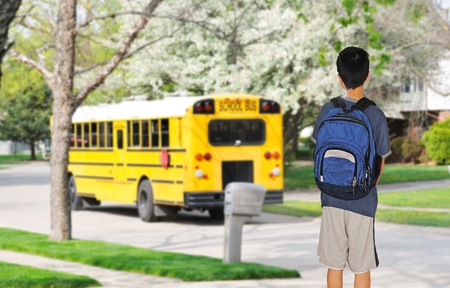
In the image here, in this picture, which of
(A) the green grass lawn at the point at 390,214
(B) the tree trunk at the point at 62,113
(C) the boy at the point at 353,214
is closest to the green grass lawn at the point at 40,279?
(B) the tree trunk at the point at 62,113

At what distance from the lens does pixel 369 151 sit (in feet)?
18.5

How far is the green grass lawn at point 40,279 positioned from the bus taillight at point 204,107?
333 inches

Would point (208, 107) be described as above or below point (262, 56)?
below

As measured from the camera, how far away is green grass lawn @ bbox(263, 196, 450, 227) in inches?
734

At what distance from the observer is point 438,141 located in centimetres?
4534

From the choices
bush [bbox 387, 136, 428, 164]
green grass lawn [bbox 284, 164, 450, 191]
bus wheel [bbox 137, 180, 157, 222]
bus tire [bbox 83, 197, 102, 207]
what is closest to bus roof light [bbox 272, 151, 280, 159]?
bus wheel [bbox 137, 180, 157, 222]

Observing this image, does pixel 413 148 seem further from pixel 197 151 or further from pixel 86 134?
pixel 197 151

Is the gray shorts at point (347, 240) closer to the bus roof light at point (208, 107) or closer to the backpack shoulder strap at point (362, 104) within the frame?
the backpack shoulder strap at point (362, 104)

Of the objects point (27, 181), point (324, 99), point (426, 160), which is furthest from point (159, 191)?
point (426, 160)

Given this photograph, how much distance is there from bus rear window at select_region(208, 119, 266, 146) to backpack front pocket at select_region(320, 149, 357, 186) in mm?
13572

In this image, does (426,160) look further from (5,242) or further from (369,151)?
(369,151)

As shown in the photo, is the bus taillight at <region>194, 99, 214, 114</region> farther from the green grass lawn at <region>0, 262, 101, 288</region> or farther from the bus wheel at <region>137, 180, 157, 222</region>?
the green grass lawn at <region>0, 262, 101, 288</region>

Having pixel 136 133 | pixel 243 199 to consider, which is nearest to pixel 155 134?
pixel 136 133

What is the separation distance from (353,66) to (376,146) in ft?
1.68
